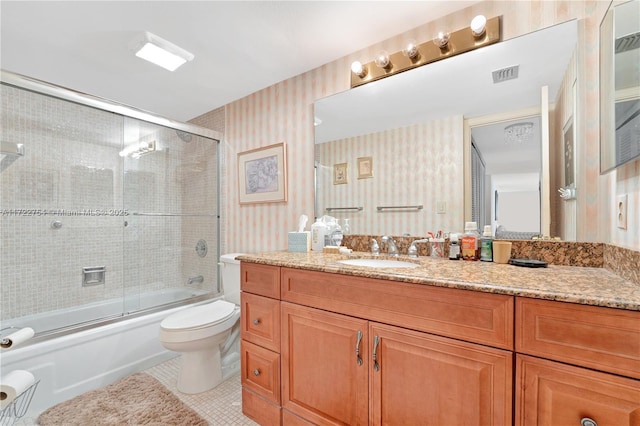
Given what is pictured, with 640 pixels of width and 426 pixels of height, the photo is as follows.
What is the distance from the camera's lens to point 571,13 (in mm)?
1268

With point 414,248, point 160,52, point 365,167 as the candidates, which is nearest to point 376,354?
point 414,248

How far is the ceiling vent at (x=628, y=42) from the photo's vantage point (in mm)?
904

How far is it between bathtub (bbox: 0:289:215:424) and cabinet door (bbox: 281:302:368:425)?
139 centimetres

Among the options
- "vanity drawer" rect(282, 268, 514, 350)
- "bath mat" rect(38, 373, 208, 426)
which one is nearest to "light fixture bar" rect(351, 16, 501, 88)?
"vanity drawer" rect(282, 268, 514, 350)

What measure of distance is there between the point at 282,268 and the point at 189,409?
1.07 meters

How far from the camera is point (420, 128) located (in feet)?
5.44

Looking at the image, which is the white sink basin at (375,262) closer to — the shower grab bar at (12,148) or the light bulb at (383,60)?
the light bulb at (383,60)

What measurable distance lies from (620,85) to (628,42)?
0.13m

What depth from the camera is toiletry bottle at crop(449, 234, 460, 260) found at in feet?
4.79

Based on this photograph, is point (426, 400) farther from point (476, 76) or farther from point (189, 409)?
point (476, 76)

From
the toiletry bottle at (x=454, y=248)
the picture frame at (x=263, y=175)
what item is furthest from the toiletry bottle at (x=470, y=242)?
the picture frame at (x=263, y=175)

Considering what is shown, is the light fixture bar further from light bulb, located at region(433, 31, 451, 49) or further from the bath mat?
the bath mat

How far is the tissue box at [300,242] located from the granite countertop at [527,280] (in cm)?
49

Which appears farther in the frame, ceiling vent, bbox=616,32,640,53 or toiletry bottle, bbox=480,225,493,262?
toiletry bottle, bbox=480,225,493,262
